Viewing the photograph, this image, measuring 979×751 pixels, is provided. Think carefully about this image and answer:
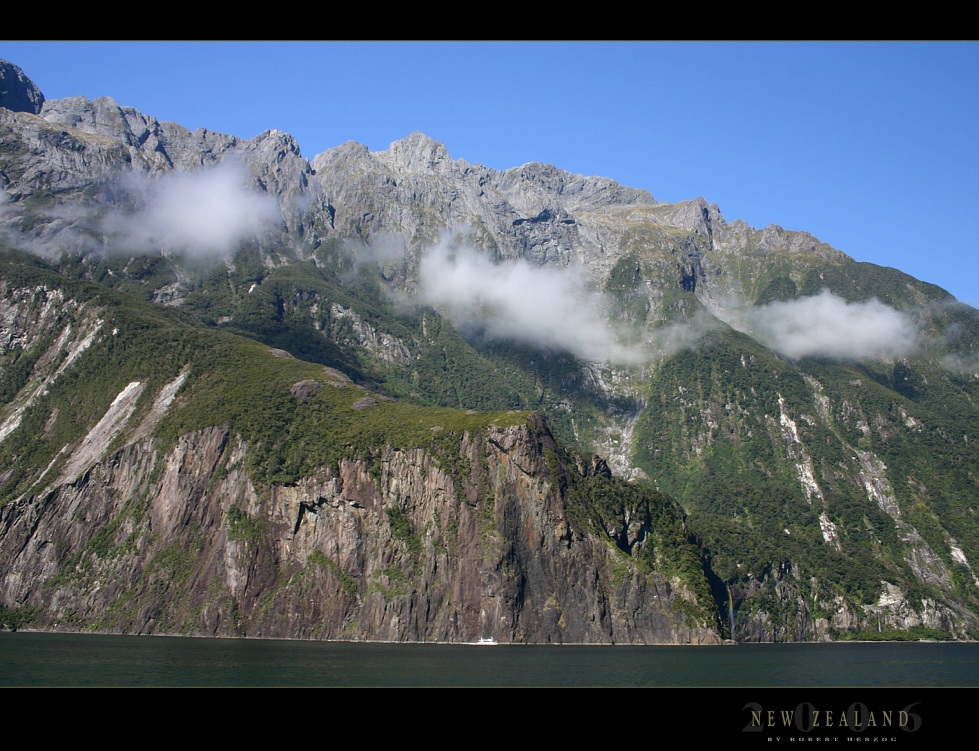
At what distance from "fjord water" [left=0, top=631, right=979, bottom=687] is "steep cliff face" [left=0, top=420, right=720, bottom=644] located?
44.7 ft

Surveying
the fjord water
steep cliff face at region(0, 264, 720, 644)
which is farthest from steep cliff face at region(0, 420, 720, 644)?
the fjord water

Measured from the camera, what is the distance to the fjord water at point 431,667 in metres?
72.1

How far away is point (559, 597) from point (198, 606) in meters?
60.0

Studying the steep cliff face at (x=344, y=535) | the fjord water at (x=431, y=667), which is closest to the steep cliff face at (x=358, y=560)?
the steep cliff face at (x=344, y=535)

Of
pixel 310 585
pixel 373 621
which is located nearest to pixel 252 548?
pixel 310 585

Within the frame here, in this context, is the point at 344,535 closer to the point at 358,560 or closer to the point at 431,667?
the point at 358,560

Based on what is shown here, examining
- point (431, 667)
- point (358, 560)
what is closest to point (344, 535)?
point (358, 560)

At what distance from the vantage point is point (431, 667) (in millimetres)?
88500

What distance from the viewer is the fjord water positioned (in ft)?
237

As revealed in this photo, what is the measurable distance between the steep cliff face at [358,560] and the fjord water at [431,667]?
13627mm

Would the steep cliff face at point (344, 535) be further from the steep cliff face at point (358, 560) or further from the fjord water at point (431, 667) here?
the fjord water at point (431, 667)
